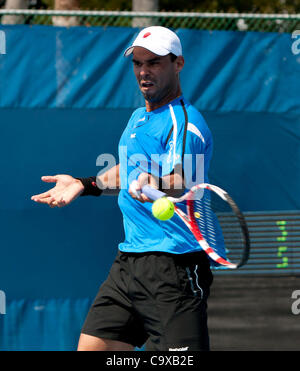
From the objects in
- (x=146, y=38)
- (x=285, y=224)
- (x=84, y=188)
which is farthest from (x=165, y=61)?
(x=285, y=224)

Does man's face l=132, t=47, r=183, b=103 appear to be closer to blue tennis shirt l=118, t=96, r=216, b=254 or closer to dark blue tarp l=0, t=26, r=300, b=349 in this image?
blue tennis shirt l=118, t=96, r=216, b=254

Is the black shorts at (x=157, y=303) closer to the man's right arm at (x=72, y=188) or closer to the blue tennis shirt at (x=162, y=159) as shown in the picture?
the blue tennis shirt at (x=162, y=159)

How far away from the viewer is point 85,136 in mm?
4758

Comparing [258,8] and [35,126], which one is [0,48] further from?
[258,8]

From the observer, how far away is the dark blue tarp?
4.72 m

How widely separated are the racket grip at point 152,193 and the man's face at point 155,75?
0.55m

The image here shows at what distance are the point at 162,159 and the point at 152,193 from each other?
0.82ft

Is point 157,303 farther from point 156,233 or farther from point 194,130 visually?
point 194,130

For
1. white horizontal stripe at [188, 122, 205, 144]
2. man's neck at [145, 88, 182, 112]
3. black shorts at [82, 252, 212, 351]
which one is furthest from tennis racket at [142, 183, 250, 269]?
man's neck at [145, 88, 182, 112]

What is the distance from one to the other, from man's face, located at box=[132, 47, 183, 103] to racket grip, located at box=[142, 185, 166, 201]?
55 centimetres

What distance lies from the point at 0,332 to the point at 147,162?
201 centimetres

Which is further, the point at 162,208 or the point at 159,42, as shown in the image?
the point at 159,42

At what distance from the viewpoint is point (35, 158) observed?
4723mm

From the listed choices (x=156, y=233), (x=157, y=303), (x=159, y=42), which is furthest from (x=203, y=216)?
(x=159, y=42)
